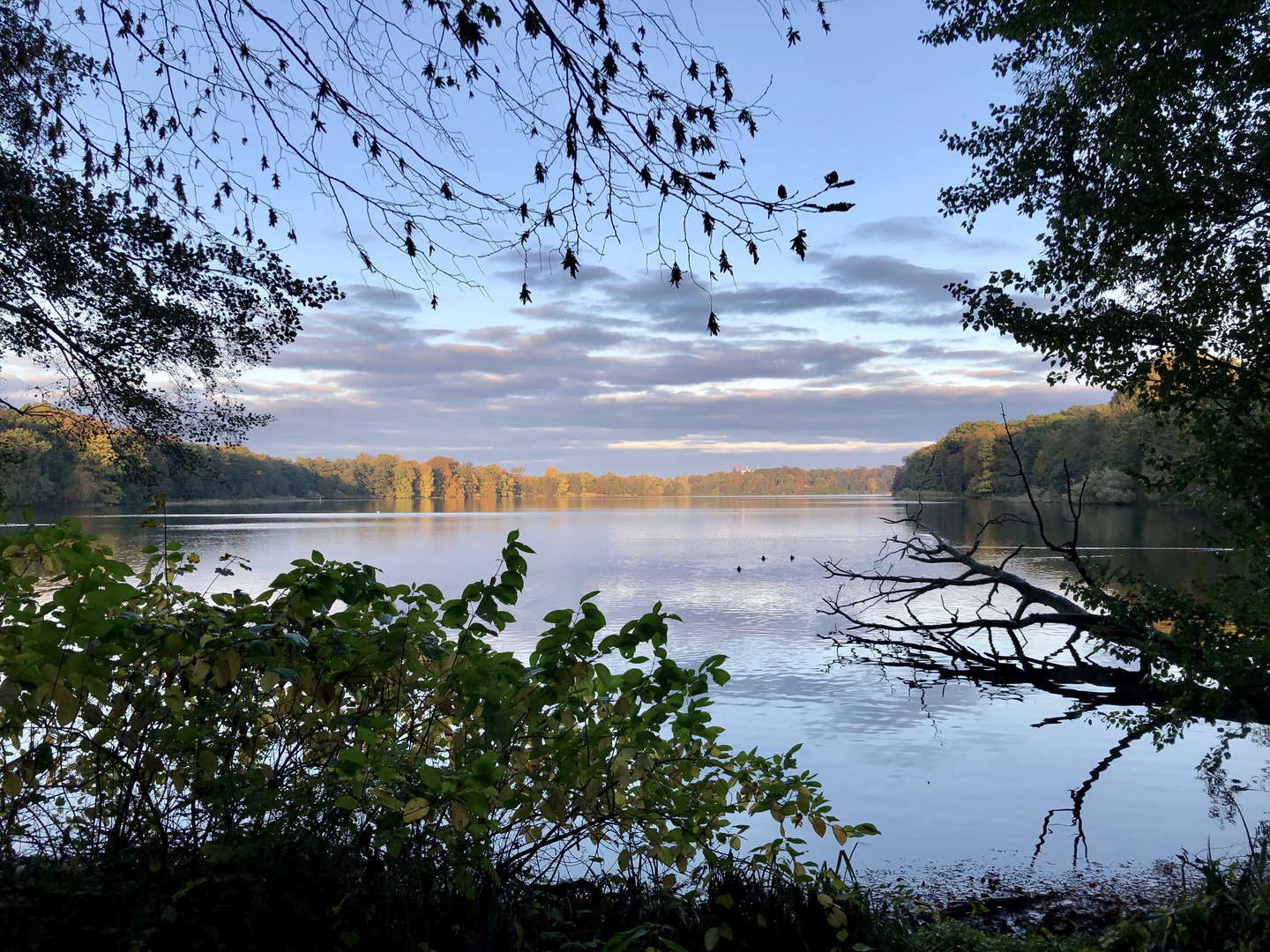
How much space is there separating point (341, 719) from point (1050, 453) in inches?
3902

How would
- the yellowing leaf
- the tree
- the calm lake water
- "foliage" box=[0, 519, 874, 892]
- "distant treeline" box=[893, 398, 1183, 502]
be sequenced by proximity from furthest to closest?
"distant treeline" box=[893, 398, 1183, 502], the calm lake water, the tree, "foliage" box=[0, 519, 874, 892], the yellowing leaf

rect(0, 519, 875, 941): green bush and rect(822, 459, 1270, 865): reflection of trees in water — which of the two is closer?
rect(0, 519, 875, 941): green bush

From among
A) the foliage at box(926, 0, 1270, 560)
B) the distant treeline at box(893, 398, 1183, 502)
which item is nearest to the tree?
the foliage at box(926, 0, 1270, 560)

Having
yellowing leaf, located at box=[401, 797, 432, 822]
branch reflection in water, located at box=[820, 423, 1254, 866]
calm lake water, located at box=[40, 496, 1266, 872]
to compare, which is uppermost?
yellowing leaf, located at box=[401, 797, 432, 822]

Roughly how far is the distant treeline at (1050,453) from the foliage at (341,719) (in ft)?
172

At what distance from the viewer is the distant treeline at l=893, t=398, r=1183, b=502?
67062 millimetres

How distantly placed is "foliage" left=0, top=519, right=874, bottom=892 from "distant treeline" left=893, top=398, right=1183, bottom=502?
5246cm

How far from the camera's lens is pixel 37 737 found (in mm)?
7320

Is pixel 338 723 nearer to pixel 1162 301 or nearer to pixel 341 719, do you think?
pixel 341 719

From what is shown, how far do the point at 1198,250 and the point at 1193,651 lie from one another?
13.3 ft

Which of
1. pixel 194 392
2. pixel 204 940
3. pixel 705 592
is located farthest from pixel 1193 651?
pixel 705 592

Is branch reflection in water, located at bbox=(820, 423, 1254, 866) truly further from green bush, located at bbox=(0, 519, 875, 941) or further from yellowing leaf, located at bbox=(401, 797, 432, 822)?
yellowing leaf, located at bbox=(401, 797, 432, 822)

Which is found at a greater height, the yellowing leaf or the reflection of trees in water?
the yellowing leaf

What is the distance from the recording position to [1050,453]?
297 feet
